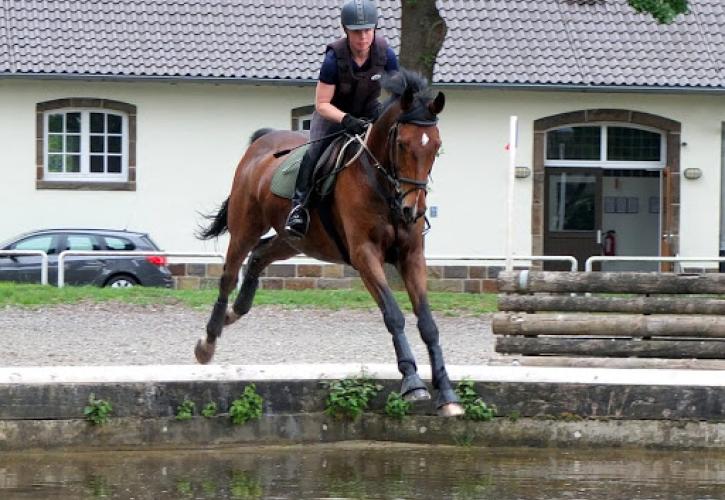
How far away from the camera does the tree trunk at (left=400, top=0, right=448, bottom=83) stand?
22.0m

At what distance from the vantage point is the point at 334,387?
966cm

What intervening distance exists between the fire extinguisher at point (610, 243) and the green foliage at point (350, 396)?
21.8m

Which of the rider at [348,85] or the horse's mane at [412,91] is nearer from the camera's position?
the horse's mane at [412,91]

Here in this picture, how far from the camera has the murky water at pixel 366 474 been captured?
8203 millimetres

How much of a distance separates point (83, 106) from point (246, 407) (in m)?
20.1

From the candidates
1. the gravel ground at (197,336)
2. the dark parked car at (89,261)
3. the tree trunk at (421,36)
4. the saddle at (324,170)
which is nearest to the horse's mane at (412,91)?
the saddle at (324,170)

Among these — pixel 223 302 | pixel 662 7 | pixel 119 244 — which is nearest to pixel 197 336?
pixel 223 302

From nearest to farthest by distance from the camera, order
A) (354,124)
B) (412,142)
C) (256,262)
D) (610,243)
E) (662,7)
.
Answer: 1. (412,142)
2. (354,124)
3. (256,262)
4. (662,7)
5. (610,243)

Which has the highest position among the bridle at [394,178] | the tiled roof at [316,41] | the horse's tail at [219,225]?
the tiled roof at [316,41]

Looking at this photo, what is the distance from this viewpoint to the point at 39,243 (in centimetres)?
2619

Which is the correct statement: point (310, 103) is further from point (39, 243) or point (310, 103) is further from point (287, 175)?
point (287, 175)

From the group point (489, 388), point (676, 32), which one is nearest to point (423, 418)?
point (489, 388)

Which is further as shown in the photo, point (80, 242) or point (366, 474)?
point (80, 242)

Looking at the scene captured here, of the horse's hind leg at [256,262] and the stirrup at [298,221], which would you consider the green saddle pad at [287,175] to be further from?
the horse's hind leg at [256,262]
